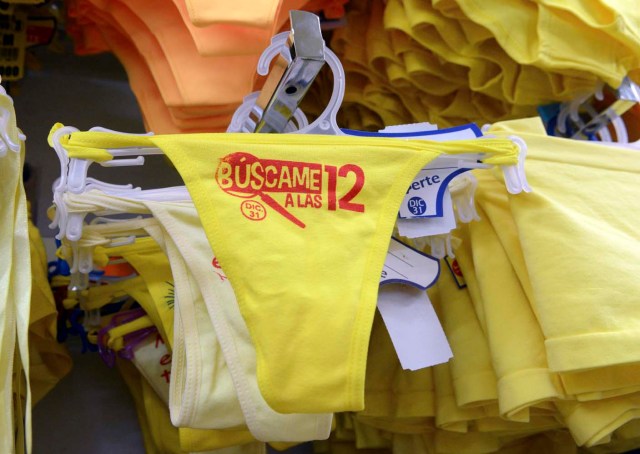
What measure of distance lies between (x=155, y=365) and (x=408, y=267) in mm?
363

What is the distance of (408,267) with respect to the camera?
814 mm

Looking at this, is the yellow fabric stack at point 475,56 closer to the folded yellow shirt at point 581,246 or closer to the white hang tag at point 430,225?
the folded yellow shirt at point 581,246

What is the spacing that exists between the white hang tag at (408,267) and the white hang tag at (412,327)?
2cm

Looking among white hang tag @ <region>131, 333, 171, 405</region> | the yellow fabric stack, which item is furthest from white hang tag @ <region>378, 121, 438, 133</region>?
white hang tag @ <region>131, 333, 171, 405</region>

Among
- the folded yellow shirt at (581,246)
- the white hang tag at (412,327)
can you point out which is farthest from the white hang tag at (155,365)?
the folded yellow shirt at (581,246)

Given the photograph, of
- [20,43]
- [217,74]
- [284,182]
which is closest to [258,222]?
[284,182]

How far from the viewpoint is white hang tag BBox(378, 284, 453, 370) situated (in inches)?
30.9

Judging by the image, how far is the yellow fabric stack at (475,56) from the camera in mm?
924

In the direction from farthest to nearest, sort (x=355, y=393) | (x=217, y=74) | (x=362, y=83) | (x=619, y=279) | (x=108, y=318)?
(x=362, y=83) → (x=108, y=318) → (x=217, y=74) → (x=619, y=279) → (x=355, y=393)

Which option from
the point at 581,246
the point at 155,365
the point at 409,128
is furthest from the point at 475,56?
the point at 155,365

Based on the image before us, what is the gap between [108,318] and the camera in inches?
39.6

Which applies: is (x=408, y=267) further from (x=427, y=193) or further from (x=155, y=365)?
(x=155, y=365)

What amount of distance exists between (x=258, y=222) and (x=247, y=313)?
9 cm

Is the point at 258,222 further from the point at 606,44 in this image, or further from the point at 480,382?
the point at 606,44
